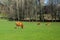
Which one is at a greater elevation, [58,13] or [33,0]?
[33,0]

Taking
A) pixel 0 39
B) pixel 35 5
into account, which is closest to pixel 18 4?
pixel 35 5

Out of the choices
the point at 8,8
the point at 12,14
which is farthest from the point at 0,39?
the point at 8,8

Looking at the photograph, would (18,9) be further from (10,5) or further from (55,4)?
(55,4)

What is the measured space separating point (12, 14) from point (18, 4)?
1557mm

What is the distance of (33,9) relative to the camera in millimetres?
25641

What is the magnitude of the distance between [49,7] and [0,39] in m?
19.8

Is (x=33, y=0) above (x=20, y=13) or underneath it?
above

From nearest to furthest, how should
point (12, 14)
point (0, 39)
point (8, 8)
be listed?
1. point (0, 39)
2. point (12, 14)
3. point (8, 8)

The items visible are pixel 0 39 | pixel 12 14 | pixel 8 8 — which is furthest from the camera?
pixel 8 8

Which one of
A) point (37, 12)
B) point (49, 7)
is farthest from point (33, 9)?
point (49, 7)

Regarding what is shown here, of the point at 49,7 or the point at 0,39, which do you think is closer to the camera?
the point at 0,39

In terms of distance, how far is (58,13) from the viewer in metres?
26.7

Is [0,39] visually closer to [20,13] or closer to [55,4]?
[20,13]

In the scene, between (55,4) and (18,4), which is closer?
(18,4)
